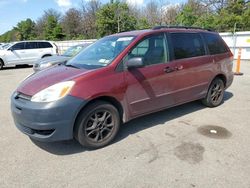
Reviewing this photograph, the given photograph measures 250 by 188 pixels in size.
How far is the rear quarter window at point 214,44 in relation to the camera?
5203 mm

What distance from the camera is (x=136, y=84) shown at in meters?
3.84

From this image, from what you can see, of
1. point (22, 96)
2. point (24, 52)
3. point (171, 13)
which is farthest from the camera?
point (171, 13)

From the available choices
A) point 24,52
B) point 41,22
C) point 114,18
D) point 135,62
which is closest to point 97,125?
point 135,62

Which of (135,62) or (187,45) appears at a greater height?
(187,45)

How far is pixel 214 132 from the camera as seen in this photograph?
4.13 m

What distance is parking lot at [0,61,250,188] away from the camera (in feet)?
9.27

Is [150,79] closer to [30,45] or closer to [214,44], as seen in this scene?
[214,44]

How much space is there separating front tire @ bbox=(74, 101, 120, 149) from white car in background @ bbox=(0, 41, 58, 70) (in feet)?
40.4

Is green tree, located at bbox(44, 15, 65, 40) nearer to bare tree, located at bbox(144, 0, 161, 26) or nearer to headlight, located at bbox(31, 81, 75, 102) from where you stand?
bare tree, located at bbox(144, 0, 161, 26)

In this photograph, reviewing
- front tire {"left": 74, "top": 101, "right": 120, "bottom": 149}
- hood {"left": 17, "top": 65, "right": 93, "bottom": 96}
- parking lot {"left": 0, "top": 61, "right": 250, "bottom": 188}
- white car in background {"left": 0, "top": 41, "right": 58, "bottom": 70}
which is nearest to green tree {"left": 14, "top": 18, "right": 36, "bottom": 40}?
white car in background {"left": 0, "top": 41, "right": 58, "bottom": 70}

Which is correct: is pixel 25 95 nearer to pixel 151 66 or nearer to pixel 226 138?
pixel 151 66

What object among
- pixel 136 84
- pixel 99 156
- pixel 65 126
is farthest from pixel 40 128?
pixel 136 84

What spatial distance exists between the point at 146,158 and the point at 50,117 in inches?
56.3

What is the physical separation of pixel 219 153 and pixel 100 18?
32531mm
